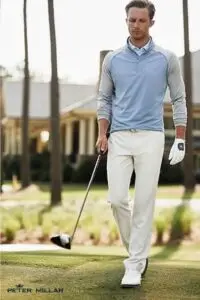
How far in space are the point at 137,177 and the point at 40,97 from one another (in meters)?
38.0

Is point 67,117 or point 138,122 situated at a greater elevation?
point 138,122

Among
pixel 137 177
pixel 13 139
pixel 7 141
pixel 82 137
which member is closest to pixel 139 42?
pixel 137 177

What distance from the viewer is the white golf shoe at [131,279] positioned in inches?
161

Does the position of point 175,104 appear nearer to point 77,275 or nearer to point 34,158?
point 77,275

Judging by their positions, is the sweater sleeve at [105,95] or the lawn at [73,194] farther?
the lawn at [73,194]

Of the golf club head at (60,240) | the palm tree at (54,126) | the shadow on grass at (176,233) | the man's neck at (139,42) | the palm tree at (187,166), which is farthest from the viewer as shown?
the palm tree at (54,126)

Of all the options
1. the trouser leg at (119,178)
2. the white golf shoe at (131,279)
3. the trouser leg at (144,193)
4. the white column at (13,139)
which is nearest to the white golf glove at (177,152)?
the trouser leg at (144,193)

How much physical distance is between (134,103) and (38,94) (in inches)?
1508

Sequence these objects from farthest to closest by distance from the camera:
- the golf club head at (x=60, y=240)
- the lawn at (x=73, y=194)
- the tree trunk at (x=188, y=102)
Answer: the lawn at (x=73, y=194)
the tree trunk at (x=188, y=102)
the golf club head at (x=60, y=240)

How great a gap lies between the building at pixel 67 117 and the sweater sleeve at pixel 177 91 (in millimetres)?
20011

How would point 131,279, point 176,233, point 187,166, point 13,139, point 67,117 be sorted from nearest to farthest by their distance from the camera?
1. point 131,279
2. point 176,233
3. point 187,166
4. point 67,117
5. point 13,139

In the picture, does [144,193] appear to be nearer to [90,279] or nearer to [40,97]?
[90,279]

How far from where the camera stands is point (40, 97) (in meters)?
41.9

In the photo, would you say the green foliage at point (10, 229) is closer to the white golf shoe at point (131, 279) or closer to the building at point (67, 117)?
the white golf shoe at point (131, 279)
